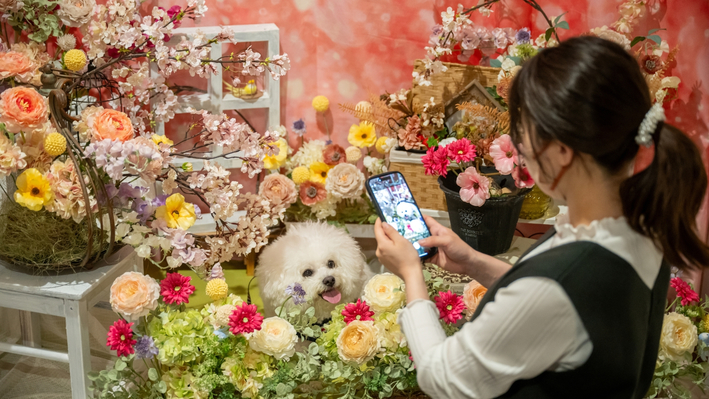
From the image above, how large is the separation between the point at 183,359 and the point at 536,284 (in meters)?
1.05

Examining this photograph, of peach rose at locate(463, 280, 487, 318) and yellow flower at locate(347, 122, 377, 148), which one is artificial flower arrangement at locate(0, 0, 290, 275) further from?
peach rose at locate(463, 280, 487, 318)

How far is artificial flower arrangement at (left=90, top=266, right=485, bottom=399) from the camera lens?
1.56 m

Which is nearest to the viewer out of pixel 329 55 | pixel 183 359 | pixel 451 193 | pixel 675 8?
pixel 183 359

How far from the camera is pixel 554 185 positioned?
986 millimetres


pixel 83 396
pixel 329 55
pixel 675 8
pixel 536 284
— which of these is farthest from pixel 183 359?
pixel 675 8

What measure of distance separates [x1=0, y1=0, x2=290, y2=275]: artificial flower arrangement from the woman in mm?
929

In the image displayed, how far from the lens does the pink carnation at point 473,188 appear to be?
1851mm

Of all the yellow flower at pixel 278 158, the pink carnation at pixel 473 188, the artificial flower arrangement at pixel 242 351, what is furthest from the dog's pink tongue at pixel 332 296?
the yellow flower at pixel 278 158

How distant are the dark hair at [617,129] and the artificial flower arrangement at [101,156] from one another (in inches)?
37.8

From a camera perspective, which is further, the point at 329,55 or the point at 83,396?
the point at 329,55

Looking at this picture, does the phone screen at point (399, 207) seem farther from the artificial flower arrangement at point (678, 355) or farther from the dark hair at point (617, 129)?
the artificial flower arrangement at point (678, 355)

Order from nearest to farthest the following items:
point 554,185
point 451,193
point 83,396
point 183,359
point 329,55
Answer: point 554,185 → point 183,359 → point 83,396 → point 451,193 → point 329,55

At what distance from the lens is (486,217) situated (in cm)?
199

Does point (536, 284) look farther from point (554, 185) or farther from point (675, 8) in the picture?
point (675, 8)
